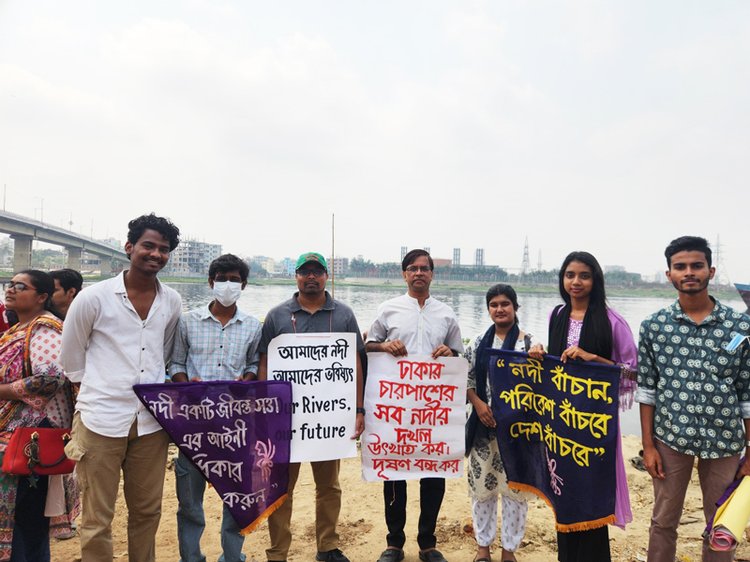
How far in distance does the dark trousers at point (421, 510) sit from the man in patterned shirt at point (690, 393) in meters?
1.48

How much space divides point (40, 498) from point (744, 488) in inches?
171

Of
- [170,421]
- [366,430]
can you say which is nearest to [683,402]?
[366,430]

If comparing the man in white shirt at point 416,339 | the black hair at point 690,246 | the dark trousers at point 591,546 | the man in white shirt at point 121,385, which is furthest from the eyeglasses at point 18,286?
the black hair at point 690,246

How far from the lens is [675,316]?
2.86 m

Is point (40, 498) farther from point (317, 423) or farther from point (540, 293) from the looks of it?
point (540, 293)

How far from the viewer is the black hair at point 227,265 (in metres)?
3.28

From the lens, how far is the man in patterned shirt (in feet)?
8.80

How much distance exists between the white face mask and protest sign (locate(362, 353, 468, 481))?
116 cm

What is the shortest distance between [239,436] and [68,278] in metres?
2.56

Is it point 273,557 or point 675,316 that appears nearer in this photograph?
point 675,316

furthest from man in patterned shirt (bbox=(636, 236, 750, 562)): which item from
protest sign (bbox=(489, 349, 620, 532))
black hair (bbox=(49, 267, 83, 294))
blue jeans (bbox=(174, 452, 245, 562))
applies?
black hair (bbox=(49, 267, 83, 294))

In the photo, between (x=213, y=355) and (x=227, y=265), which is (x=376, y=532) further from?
(x=227, y=265)

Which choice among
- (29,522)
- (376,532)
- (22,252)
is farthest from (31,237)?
(376,532)

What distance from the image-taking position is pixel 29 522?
2.98 metres
